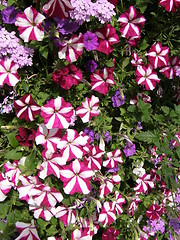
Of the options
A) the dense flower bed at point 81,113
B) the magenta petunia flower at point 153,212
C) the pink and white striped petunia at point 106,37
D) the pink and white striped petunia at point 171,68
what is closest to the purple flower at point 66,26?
the dense flower bed at point 81,113

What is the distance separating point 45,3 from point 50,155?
656 mm

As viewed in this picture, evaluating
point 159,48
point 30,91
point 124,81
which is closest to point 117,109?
point 124,81

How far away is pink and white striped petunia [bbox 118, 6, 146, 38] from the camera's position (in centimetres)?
135

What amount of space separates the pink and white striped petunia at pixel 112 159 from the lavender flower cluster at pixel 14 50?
2.02 ft

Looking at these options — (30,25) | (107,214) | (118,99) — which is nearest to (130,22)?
(118,99)

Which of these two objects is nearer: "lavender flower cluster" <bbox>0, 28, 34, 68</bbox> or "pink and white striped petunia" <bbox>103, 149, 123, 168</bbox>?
"lavender flower cluster" <bbox>0, 28, 34, 68</bbox>

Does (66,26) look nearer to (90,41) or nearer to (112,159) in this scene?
(90,41)

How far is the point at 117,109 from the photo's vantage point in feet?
5.12

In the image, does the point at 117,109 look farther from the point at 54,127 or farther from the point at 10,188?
the point at 10,188

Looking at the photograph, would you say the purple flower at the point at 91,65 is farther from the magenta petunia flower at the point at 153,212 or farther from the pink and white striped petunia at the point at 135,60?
the magenta petunia flower at the point at 153,212

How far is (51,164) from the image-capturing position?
1231 mm

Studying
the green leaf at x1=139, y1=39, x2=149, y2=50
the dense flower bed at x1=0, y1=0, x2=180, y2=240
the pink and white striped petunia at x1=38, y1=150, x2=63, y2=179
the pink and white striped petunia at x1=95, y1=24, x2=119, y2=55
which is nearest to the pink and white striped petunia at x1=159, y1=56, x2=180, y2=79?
the dense flower bed at x1=0, y1=0, x2=180, y2=240

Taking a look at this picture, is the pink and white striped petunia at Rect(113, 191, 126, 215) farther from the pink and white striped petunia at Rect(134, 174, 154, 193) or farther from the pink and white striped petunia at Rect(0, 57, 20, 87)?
the pink and white striped petunia at Rect(0, 57, 20, 87)

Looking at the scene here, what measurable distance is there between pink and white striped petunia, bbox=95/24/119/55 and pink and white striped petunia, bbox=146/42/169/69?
0.24 m
